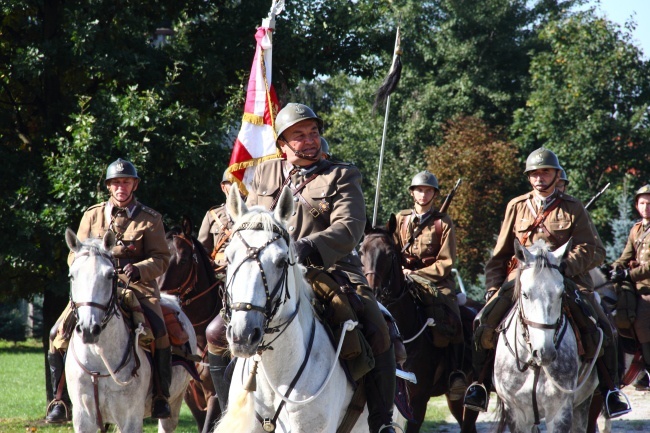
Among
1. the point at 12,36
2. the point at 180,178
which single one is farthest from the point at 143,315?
the point at 12,36

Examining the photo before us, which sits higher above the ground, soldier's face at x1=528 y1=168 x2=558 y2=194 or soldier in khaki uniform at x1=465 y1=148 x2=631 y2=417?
soldier's face at x1=528 y1=168 x2=558 y2=194

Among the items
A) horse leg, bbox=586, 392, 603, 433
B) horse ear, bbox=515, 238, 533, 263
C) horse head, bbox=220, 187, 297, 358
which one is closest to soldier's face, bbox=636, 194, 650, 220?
horse leg, bbox=586, 392, 603, 433

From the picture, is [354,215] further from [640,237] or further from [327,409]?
[640,237]

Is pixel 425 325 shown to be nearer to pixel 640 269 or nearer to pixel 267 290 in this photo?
pixel 640 269

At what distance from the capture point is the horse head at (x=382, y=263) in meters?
9.31

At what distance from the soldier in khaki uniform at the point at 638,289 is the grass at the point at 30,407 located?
10.8 feet

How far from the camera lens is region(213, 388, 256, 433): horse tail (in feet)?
17.5

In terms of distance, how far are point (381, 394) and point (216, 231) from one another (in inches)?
230

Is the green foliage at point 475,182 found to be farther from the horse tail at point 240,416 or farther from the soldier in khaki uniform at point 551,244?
the horse tail at point 240,416

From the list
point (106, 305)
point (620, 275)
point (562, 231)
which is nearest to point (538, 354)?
point (562, 231)

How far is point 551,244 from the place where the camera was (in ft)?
28.6

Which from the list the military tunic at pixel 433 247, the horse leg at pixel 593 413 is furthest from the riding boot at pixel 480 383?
the horse leg at pixel 593 413

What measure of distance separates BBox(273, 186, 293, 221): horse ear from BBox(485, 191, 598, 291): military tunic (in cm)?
414

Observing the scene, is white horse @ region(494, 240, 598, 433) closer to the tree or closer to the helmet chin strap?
the helmet chin strap
